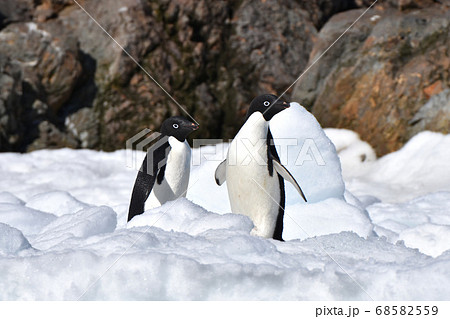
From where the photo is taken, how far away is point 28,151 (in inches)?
293

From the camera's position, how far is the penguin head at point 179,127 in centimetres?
383

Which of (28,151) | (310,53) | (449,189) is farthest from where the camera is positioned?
(310,53)

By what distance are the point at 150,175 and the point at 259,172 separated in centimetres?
91

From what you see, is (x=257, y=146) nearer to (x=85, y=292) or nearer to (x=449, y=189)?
(x=85, y=292)

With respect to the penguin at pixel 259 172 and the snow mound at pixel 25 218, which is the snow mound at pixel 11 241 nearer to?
the snow mound at pixel 25 218

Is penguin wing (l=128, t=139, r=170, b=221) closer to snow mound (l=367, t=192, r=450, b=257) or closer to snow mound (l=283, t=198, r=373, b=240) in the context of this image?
snow mound (l=283, t=198, r=373, b=240)

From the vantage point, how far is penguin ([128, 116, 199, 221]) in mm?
3889

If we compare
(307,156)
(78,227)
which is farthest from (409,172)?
(78,227)

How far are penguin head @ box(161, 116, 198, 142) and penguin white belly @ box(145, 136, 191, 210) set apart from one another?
4 centimetres

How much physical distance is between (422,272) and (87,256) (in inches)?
48.7

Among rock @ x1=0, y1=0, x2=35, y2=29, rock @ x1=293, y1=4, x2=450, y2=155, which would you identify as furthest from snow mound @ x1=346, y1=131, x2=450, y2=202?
rock @ x1=0, y1=0, x2=35, y2=29

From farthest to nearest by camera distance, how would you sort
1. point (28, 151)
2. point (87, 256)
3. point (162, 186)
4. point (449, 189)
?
point (28, 151) < point (449, 189) < point (162, 186) < point (87, 256)

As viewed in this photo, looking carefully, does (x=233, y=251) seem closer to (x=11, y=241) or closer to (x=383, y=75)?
(x=11, y=241)

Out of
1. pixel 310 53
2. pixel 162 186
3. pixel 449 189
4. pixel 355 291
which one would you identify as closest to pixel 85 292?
pixel 355 291
